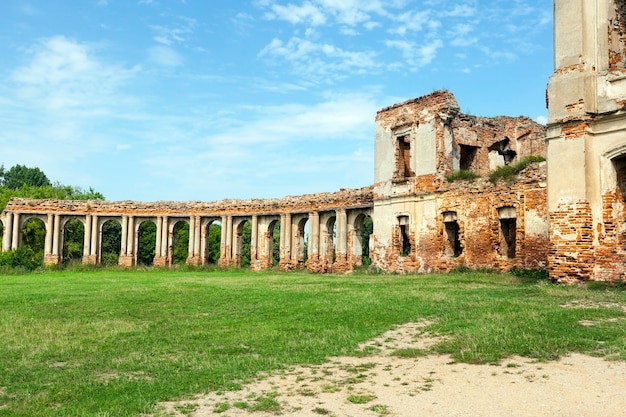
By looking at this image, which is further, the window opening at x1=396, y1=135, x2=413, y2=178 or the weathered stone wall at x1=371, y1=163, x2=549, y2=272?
the window opening at x1=396, y1=135, x2=413, y2=178

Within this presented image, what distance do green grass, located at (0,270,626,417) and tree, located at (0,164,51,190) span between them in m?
58.9

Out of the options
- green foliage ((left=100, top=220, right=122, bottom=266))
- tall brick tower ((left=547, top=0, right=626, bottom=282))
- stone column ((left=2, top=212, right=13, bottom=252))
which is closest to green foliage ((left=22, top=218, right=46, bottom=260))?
stone column ((left=2, top=212, right=13, bottom=252))

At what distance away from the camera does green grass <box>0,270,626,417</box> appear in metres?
6.44

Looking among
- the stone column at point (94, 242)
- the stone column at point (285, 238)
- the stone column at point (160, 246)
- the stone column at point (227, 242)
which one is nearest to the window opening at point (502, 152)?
the stone column at point (285, 238)

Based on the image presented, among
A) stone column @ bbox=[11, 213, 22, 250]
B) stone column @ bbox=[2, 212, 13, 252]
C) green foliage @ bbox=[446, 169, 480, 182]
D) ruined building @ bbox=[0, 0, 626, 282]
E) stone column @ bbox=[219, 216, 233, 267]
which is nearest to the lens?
ruined building @ bbox=[0, 0, 626, 282]

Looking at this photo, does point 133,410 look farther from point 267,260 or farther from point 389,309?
point 267,260

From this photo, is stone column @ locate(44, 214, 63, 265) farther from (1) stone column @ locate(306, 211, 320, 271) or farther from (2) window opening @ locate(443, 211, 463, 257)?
(2) window opening @ locate(443, 211, 463, 257)

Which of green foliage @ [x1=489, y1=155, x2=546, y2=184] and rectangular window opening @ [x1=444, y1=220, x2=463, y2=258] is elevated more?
green foliage @ [x1=489, y1=155, x2=546, y2=184]

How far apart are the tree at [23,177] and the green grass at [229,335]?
58.9 meters

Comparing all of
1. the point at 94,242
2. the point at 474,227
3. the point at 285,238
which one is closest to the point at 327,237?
the point at 285,238

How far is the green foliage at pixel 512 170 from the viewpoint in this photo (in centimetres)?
2038

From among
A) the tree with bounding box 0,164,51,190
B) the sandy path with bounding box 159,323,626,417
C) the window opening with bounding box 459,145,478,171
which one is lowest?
the sandy path with bounding box 159,323,626,417

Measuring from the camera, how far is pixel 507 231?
21.6m

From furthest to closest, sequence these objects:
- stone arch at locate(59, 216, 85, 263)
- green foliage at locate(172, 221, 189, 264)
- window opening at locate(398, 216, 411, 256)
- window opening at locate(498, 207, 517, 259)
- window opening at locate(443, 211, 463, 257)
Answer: green foliage at locate(172, 221, 189, 264), stone arch at locate(59, 216, 85, 263), window opening at locate(398, 216, 411, 256), window opening at locate(443, 211, 463, 257), window opening at locate(498, 207, 517, 259)
